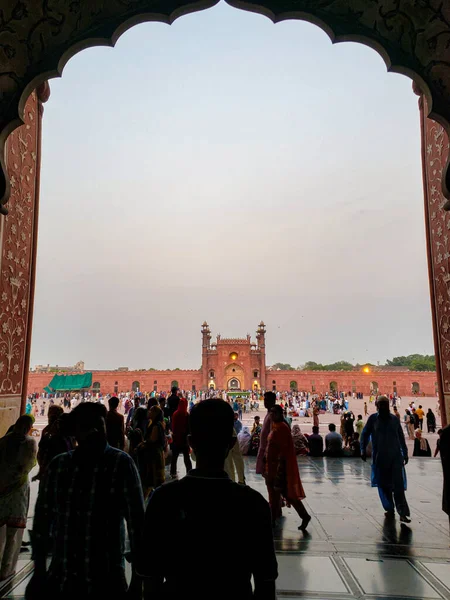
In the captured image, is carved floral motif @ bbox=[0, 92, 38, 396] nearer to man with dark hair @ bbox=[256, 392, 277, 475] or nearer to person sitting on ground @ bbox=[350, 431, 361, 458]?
man with dark hair @ bbox=[256, 392, 277, 475]

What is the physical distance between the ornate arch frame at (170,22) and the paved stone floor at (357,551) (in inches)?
104

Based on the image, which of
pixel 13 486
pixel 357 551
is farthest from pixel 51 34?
pixel 357 551

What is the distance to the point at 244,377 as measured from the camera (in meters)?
62.8

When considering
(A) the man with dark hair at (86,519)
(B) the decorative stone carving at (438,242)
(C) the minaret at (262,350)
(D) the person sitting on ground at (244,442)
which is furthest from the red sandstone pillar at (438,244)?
(C) the minaret at (262,350)

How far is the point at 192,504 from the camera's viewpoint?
3.81 feet

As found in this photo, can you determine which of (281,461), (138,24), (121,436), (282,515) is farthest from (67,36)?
(282,515)

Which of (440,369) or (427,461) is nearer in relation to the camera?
(440,369)

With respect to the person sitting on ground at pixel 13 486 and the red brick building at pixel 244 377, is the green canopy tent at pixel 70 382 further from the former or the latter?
the red brick building at pixel 244 377

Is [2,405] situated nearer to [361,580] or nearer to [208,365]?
[361,580]

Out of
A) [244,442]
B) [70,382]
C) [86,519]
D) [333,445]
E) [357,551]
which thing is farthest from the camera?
[70,382]

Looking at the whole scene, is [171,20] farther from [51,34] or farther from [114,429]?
[114,429]

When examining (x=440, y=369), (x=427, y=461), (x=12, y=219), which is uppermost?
(x=12, y=219)

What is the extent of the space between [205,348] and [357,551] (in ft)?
200

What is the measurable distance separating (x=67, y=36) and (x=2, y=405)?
2.99 m
